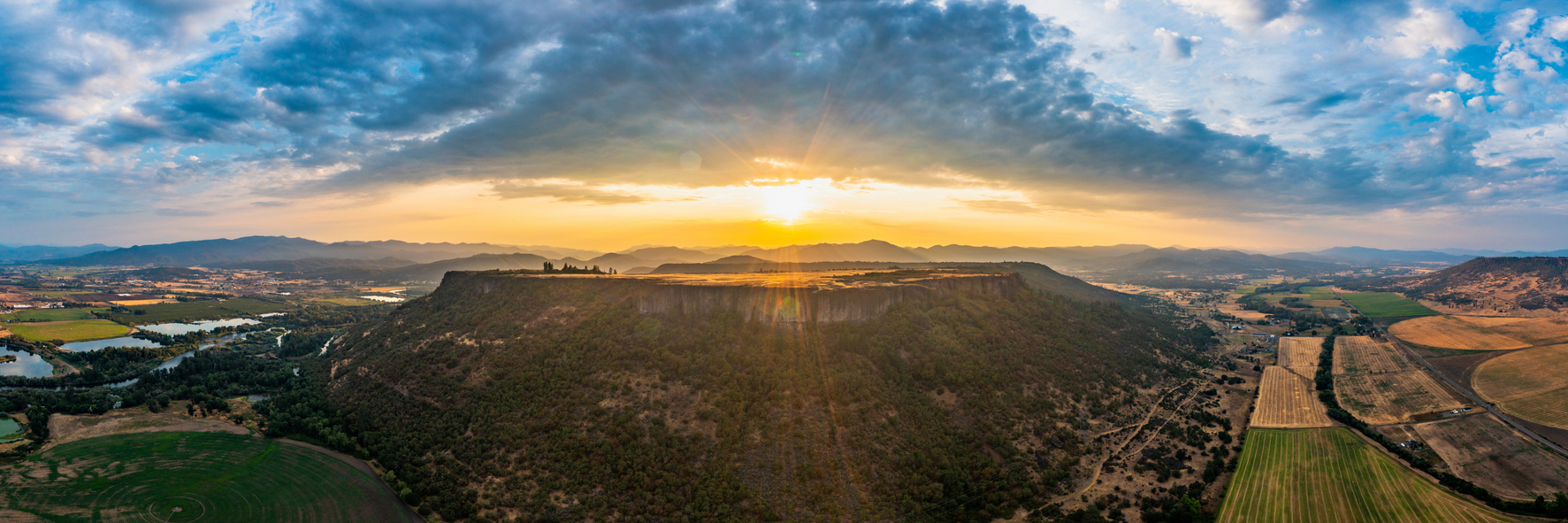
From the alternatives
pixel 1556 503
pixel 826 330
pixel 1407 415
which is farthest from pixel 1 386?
pixel 1407 415

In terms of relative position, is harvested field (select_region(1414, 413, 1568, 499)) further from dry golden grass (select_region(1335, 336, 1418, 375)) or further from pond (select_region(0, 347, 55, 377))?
pond (select_region(0, 347, 55, 377))

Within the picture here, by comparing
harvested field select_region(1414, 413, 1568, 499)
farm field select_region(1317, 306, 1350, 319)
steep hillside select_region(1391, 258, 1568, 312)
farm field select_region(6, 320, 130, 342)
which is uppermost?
steep hillside select_region(1391, 258, 1568, 312)

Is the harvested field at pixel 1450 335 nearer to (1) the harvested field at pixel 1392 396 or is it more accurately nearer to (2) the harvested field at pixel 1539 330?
(2) the harvested field at pixel 1539 330

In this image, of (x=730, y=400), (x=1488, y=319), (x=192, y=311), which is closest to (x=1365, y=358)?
(x=1488, y=319)

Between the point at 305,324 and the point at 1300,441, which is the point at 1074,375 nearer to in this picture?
the point at 1300,441

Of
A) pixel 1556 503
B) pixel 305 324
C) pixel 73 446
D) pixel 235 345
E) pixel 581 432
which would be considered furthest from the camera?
pixel 305 324

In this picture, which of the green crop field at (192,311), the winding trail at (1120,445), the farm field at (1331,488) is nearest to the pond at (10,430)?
the green crop field at (192,311)

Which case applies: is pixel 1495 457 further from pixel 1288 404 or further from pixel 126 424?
pixel 126 424

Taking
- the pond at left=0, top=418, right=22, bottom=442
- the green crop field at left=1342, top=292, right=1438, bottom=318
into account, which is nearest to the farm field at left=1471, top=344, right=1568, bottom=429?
the green crop field at left=1342, top=292, right=1438, bottom=318
